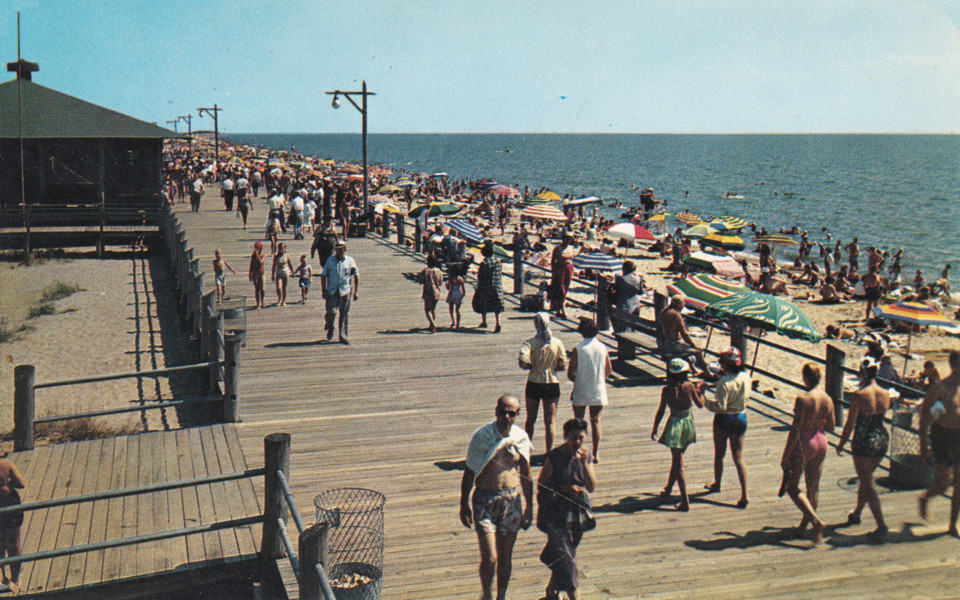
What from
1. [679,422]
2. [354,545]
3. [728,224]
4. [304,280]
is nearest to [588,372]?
[679,422]

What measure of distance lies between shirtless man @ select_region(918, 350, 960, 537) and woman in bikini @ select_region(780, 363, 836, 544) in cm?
74

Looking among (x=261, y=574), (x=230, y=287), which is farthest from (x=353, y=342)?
(x=261, y=574)

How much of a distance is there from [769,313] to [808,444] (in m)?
4.66

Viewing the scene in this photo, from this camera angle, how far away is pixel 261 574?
6441mm

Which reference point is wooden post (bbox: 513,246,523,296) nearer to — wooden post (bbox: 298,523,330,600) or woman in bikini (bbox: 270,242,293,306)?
woman in bikini (bbox: 270,242,293,306)

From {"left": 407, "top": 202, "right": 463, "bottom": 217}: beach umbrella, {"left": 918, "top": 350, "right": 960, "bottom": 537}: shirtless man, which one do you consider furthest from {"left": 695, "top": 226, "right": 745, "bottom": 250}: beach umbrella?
{"left": 918, "top": 350, "right": 960, "bottom": 537}: shirtless man

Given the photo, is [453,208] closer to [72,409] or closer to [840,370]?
[72,409]

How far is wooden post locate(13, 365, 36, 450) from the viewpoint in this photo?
8.56 meters

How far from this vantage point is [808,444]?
676 centimetres

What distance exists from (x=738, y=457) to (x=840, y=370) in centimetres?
329

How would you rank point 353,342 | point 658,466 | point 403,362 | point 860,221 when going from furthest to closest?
point 860,221 → point 353,342 → point 403,362 → point 658,466

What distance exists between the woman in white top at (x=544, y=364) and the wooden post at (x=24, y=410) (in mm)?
5190

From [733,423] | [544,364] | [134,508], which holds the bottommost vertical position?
[134,508]

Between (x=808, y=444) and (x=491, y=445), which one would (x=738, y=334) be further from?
(x=491, y=445)
